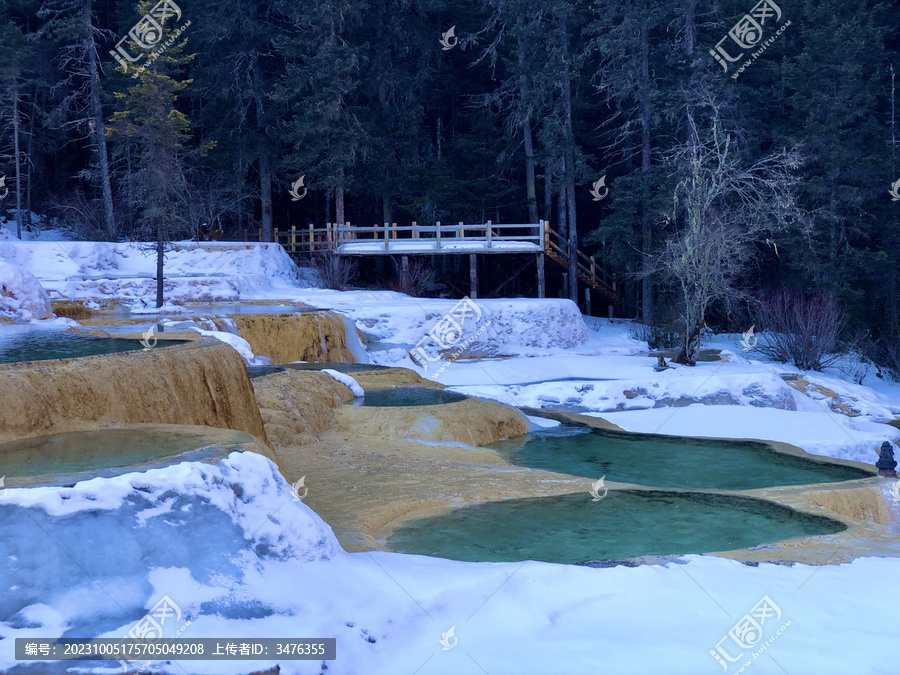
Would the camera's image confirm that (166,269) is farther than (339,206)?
No

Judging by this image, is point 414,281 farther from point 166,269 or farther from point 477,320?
point 166,269

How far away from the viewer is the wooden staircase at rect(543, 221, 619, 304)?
30234 millimetres

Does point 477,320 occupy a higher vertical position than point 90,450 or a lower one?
lower

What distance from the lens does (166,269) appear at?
2555cm

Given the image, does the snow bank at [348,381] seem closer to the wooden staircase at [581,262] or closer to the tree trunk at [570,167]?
the wooden staircase at [581,262]

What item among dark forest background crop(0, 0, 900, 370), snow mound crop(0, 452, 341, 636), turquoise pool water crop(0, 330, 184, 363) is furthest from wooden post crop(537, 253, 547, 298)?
snow mound crop(0, 452, 341, 636)

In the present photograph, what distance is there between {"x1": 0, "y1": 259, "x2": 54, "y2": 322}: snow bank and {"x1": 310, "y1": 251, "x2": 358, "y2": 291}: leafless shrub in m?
13.1

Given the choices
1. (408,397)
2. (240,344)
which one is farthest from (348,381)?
(240,344)

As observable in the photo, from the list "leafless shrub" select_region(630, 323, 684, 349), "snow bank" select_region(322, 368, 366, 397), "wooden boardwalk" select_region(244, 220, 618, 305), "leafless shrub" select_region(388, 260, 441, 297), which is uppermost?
"wooden boardwalk" select_region(244, 220, 618, 305)

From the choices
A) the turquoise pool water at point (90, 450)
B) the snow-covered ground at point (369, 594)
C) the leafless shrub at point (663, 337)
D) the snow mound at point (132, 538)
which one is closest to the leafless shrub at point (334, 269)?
the leafless shrub at point (663, 337)

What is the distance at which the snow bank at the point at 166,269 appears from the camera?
21578 millimetres

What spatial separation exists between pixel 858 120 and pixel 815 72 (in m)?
3.35

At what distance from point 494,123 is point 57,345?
28.3 metres

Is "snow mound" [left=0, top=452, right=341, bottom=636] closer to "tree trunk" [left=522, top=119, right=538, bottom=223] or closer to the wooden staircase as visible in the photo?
the wooden staircase
